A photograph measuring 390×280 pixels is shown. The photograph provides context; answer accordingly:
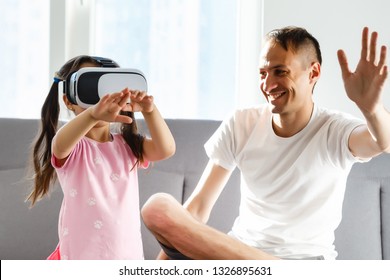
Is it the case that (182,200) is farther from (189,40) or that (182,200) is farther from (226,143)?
(189,40)

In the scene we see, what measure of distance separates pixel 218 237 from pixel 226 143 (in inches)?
13.5

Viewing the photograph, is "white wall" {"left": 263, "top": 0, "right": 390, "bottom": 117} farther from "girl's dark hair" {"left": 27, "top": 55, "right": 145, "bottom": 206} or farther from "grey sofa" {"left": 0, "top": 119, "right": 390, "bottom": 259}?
"girl's dark hair" {"left": 27, "top": 55, "right": 145, "bottom": 206}

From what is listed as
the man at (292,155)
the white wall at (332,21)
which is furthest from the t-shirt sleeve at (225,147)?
the white wall at (332,21)

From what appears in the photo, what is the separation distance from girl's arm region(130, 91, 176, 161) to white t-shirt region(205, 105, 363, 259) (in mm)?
282

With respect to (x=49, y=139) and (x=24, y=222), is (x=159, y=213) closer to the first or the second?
(x=49, y=139)

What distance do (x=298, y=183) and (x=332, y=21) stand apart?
832 mm

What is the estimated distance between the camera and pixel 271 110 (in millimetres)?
1431

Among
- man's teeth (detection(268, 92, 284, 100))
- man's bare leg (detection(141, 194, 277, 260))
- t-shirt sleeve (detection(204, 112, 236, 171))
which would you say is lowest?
man's bare leg (detection(141, 194, 277, 260))

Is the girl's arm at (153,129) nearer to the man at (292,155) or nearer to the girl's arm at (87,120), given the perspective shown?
the girl's arm at (87,120)

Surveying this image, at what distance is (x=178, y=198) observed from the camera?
1.73 metres

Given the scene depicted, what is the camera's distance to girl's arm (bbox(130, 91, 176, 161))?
3.68ft

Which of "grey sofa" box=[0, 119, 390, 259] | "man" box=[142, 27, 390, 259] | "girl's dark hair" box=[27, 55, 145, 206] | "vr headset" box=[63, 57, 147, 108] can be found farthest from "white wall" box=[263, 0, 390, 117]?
"vr headset" box=[63, 57, 147, 108]

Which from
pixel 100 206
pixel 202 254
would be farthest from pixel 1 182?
pixel 202 254

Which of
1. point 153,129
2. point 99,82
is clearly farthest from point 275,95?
point 99,82
